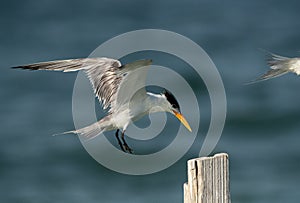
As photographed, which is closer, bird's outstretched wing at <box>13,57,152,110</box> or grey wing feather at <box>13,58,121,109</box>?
bird's outstretched wing at <box>13,57,152,110</box>

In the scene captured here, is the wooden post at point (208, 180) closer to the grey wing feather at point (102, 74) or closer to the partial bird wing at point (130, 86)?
the partial bird wing at point (130, 86)

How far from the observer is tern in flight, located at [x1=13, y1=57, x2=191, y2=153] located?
575 cm

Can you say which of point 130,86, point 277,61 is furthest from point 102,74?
point 277,61

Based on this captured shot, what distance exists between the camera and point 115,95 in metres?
5.91

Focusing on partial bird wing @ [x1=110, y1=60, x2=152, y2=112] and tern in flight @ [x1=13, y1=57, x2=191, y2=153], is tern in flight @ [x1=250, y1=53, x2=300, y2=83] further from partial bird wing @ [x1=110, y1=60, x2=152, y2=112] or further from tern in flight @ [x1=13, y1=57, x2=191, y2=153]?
partial bird wing @ [x1=110, y1=60, x2=152, y2=112]

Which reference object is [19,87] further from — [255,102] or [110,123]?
[110,123]

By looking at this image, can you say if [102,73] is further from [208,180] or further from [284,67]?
[208,180]

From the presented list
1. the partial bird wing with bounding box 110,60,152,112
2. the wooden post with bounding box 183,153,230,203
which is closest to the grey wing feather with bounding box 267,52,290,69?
the partial bird wing with bounding box 110,60,152,112

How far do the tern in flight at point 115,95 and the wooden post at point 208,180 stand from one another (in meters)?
1.50

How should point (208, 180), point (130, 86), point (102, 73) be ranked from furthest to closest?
point (102, 73) < point (130, 86) < point (208, 180)

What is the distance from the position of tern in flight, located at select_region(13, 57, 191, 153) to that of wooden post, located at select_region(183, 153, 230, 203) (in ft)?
4.91

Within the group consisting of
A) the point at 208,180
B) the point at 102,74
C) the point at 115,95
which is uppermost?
the point at 102,74

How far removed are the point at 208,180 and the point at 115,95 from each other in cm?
190

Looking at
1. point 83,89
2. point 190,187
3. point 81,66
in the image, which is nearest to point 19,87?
point 83,89
